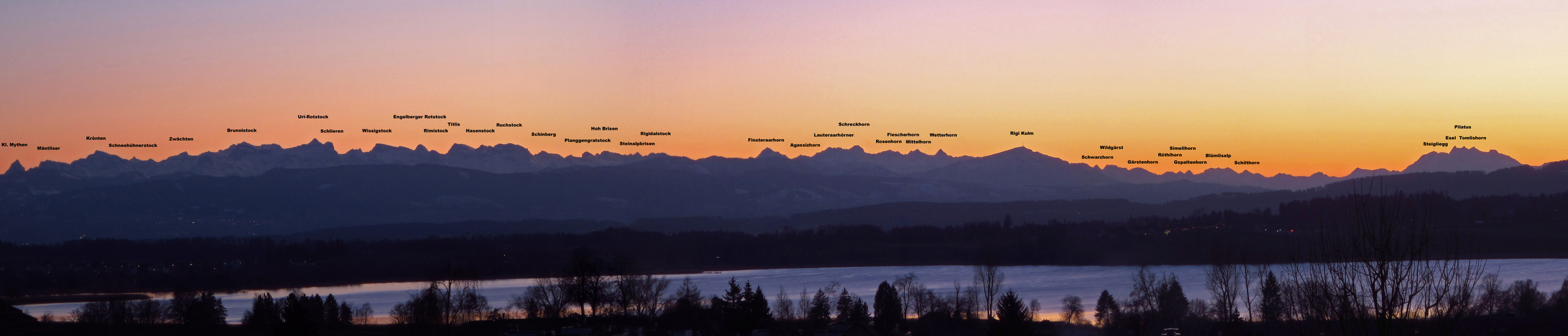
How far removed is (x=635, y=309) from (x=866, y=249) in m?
51.7

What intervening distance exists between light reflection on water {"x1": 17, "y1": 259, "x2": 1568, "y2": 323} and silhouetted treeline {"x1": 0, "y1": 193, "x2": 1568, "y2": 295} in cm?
227

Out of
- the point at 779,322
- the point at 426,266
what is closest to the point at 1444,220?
the point at 779,322

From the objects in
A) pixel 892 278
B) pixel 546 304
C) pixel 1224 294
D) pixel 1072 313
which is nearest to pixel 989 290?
pixel 1072 313

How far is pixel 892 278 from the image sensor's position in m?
62.7

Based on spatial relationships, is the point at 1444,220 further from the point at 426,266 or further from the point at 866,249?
the point at 426,266

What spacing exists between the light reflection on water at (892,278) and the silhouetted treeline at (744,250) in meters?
2.27

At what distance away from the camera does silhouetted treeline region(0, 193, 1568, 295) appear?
2613 inches

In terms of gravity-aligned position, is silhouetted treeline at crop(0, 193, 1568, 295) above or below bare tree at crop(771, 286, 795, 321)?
above

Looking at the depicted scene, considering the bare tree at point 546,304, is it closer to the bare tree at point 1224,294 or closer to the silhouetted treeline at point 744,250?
the silhouetted treeline at point 744,250

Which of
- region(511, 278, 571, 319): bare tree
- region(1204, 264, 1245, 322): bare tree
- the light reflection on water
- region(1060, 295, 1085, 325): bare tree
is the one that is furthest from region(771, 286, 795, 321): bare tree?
region(1204, 264, 1245, 322): bare tree

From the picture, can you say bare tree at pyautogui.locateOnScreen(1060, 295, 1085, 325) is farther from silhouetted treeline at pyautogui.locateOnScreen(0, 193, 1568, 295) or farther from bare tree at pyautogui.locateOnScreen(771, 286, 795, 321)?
silhouetted treeline at pyautogui.locateOnScreen(0, 193, 1568, 295)

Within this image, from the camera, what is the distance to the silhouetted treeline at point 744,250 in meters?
66.4

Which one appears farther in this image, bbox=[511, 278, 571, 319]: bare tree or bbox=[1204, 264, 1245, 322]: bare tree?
bbox=[511, 278, 571, 319]: bare tree

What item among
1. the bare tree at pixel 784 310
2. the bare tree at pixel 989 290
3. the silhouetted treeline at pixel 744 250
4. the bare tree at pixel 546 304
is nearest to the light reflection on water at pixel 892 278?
the bare tree at pixel 989 290
